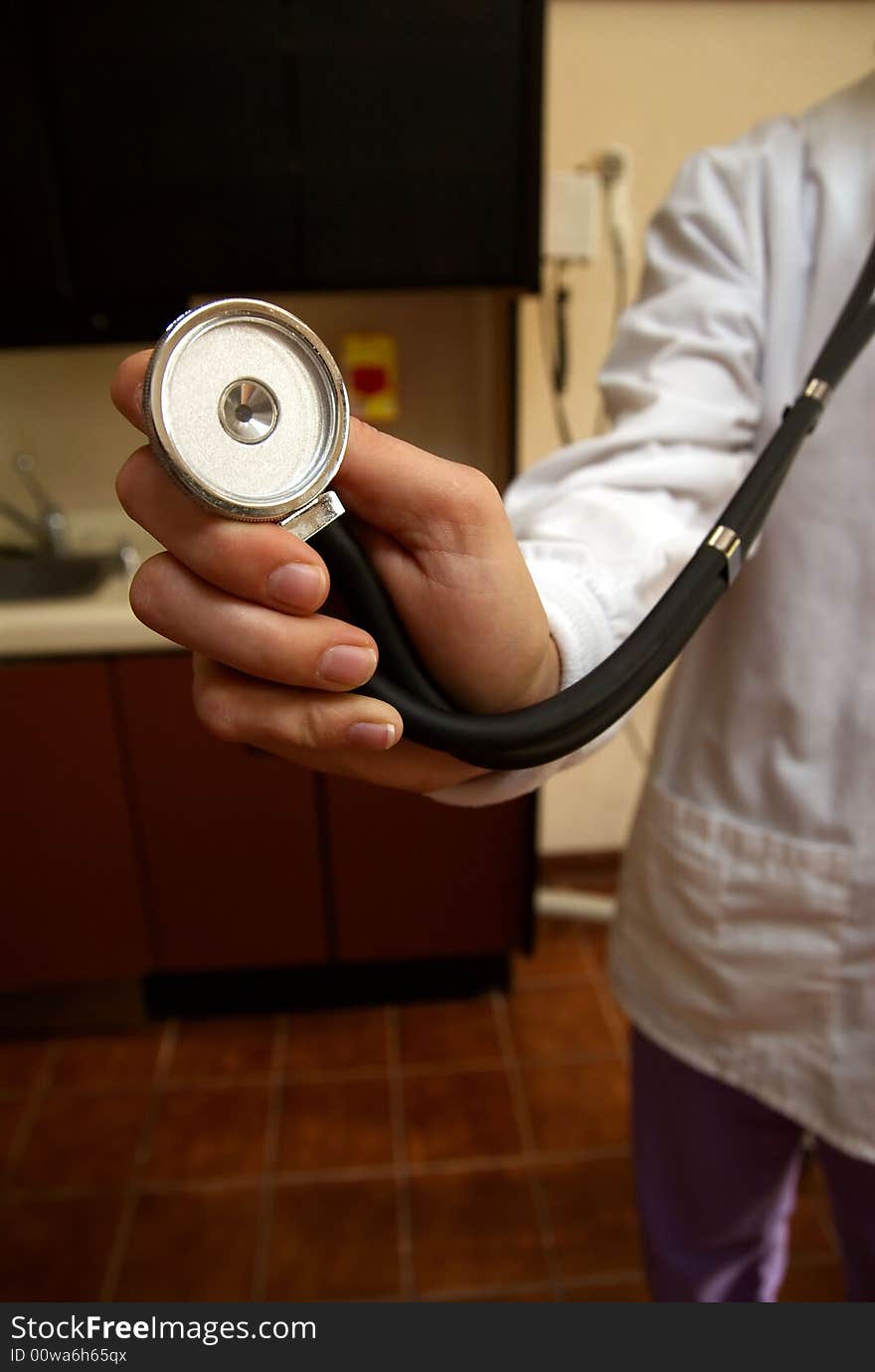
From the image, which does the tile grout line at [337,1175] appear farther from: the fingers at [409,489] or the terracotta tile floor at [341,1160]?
the fingers at [409,489]

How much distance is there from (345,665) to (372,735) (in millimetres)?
37

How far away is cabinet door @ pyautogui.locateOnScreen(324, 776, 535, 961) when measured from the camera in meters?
1.53

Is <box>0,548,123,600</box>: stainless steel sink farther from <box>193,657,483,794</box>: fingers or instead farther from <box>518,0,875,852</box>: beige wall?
<box>193,657,483,794</box>: fingers

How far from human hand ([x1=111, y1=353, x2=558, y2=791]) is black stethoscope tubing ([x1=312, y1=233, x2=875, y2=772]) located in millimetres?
14

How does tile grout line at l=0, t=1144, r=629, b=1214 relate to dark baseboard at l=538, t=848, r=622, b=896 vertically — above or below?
above

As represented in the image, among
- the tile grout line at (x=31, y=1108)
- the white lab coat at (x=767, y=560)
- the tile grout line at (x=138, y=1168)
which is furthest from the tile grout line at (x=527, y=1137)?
the tile grout line at (x=31, y=1108)

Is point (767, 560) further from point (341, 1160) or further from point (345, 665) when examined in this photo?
point (341, 1160)

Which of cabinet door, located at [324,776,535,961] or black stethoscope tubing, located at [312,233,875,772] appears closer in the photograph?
black stethoscope tubing, located at [312,233,875,772]

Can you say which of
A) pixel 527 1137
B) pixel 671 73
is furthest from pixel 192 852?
pixel 671 73

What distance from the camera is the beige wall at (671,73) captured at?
1542 mm

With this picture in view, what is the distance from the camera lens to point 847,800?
65 cm

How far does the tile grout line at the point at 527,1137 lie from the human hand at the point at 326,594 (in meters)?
1.10

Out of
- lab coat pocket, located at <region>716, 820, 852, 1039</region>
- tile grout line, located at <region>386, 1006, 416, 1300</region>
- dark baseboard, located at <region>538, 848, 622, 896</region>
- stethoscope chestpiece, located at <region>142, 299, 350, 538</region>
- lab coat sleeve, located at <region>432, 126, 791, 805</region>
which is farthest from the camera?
dark baseboard, located at <region>538, 848, 622, 896</region>

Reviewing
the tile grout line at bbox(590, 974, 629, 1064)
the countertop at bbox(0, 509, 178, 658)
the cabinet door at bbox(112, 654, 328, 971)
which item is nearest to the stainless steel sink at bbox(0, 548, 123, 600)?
the countertop at bbox(0, 509, 178, 658)
